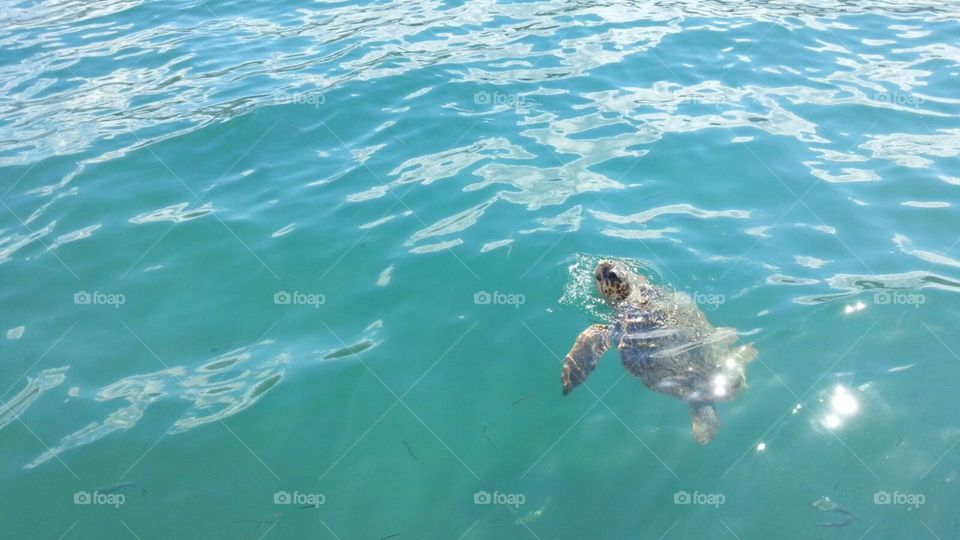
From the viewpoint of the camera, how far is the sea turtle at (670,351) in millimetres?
6582

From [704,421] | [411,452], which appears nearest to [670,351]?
[704,421]

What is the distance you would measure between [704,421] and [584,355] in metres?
1.27

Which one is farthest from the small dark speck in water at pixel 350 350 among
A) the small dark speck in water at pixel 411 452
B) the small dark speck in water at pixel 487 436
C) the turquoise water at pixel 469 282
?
the small dark speck in water at pixel 487 436

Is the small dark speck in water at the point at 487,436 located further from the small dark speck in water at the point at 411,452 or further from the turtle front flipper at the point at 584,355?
the turtle front flipper at the point at 584,355

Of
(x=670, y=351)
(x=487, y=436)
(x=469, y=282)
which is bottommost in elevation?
(x=487, y=436)

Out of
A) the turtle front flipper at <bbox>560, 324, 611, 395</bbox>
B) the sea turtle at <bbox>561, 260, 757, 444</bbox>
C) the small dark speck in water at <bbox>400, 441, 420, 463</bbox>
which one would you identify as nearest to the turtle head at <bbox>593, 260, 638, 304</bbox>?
the sea turtle at <bbox>561, 260, 757, 444</bbox>

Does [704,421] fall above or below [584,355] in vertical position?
below

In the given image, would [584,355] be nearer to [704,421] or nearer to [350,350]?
[704,421]

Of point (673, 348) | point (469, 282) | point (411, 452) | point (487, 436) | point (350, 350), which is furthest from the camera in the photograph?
point (469, 282)

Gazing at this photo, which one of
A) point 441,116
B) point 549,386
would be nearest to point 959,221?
point 549,386

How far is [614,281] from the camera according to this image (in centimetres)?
768

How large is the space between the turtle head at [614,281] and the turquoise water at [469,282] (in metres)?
0.20

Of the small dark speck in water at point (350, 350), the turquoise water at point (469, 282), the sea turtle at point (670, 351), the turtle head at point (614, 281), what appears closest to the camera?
the turquoise water at point (469, 282)

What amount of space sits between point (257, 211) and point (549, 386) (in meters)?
4.85
